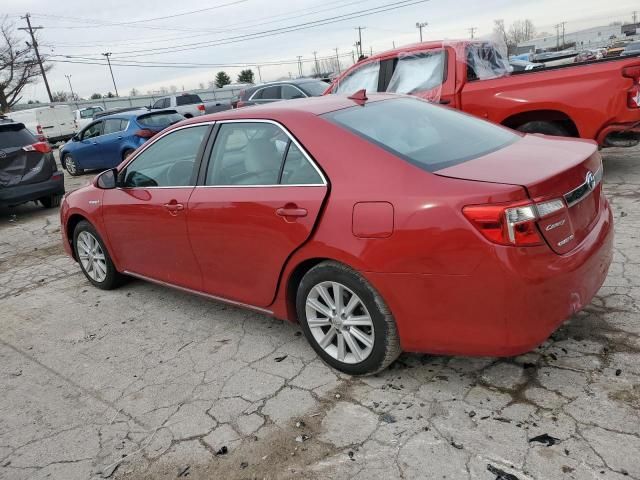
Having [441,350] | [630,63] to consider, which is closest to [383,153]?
[441,350]

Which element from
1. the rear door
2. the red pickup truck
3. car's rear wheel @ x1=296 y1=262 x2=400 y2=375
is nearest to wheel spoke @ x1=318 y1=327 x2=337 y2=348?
car's rear wheel @ x1=296 y1=262 x2=400 y2=375

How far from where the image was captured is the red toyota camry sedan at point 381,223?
7.89ft

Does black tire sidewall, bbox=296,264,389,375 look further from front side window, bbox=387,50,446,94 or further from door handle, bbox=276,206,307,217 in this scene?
front side window, bbox=387,50,446,94

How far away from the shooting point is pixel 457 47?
6.91m

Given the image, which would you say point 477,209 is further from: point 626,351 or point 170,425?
point 170,425

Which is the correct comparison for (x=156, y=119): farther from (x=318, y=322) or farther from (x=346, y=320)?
(x=346, y=320)

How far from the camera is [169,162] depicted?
158 inches

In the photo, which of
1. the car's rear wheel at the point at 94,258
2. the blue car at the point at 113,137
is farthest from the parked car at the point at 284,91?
the car's rear wheel at the point at 94,258

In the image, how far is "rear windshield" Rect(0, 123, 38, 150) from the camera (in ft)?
28.2

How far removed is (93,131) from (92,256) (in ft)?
31.6

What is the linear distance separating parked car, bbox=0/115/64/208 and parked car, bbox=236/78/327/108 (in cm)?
488

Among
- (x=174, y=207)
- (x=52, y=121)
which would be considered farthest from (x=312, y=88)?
(x=52, y=121)

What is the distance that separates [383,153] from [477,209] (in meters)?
0.63

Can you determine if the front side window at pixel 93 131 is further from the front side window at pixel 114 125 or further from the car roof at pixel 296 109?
the car roof at pixel 296 109
